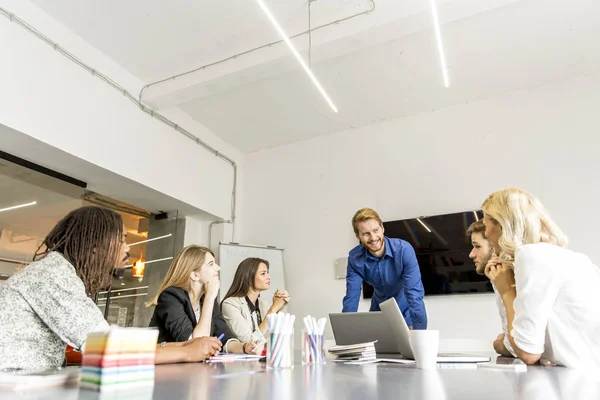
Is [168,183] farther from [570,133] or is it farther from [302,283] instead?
[570,133]

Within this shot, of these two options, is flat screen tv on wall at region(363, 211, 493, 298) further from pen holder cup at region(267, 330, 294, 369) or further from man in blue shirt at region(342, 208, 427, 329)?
pen holder cup at region(267, 330, 294, 369)

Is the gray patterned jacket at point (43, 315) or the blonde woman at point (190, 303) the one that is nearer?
the gray patterned jacket at point (43, 315)

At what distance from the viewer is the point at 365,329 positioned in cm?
176

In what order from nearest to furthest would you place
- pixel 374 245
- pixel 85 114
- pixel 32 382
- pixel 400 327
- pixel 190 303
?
pixel 32 382, pixel 400 327, pixel 190 303, pixel 374 245, pixel 85 114

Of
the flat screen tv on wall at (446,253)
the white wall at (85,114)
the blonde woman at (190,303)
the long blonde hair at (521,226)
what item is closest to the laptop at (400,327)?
the long blonde hair at (521,226)

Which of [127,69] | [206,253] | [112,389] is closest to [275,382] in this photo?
[112,389]

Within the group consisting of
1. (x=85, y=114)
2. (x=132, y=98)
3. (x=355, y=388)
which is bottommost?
(x=355, y=388)

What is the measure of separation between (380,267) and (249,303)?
0.92 m

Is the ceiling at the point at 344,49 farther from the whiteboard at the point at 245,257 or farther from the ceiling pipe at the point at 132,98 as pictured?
the whiteboard at the point at 245,257

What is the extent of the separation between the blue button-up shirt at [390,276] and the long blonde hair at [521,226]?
3.87 feet

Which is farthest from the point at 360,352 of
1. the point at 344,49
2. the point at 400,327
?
the point at 344,49

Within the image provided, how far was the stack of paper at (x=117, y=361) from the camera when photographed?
63 centimetres

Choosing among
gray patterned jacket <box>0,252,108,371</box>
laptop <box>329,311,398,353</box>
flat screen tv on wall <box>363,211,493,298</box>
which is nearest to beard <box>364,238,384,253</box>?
laptop <box>329,311,398,353</box>

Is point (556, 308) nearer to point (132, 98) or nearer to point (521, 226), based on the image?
point (521, 226)
